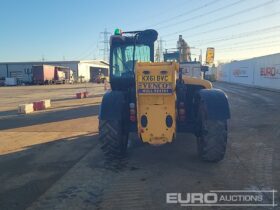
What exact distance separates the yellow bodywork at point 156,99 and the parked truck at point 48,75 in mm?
51274

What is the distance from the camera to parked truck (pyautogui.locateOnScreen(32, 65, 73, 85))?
5487cm

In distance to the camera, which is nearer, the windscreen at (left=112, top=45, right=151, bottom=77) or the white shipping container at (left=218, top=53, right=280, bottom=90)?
the windscreen at (left=112, top=45, right=151, bottom=77)

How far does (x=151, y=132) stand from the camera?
21.0 ft

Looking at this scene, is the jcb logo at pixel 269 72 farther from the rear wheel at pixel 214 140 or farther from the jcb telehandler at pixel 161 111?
the rear wheel at pixel 214 140

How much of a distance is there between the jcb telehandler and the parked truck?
4986cm

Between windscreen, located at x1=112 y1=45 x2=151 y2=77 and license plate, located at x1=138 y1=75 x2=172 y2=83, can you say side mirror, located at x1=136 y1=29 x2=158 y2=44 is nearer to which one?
windscreen, located at x1=112 y1=45 x2=151 y2=77

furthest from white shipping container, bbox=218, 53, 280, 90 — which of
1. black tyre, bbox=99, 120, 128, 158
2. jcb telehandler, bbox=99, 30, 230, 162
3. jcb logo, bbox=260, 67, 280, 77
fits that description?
black tyre, bbox=99, 120, 128, 158

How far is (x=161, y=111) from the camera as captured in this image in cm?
640

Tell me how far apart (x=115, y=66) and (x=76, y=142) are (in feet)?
8.44

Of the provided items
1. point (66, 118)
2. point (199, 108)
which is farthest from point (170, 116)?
point (66, 118)

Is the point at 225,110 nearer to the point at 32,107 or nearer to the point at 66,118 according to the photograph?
the point at 66,118

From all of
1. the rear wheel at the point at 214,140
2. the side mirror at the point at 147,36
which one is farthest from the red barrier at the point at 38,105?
the rear wheel at the point at 214,140

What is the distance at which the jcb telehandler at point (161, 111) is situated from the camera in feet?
20.9

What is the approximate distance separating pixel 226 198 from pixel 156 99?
2420 mm
